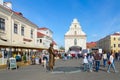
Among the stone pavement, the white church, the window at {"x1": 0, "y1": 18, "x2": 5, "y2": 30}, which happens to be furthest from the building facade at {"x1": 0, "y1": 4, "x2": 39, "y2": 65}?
the white church

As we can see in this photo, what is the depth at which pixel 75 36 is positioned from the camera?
110 metres

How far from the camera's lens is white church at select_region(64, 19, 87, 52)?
360 feet

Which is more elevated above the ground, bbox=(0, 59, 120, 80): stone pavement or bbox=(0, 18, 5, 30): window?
bbox=(0, 18, 5, 30): window

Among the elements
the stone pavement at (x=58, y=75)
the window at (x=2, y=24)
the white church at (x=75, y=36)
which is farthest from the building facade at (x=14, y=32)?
the white church at (x=75, y=36)

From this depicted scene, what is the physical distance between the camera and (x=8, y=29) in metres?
37.3

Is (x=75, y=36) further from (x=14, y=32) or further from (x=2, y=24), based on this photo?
(x=2, y=24)

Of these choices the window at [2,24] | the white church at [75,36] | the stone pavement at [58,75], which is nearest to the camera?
the stone pavement at [58,75]

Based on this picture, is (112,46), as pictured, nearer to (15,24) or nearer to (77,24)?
(77,24)

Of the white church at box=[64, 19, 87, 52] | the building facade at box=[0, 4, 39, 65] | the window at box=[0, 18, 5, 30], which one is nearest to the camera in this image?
the building facade at box=[0, 4, 39, 65]

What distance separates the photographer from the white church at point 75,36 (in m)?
110

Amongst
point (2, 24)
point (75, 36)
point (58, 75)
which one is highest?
point (75, 36)

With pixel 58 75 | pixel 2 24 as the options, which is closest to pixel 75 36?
pixel 2 24

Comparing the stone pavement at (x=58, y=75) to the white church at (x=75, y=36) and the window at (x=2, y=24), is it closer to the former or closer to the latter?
the window at (x=2, y=24)

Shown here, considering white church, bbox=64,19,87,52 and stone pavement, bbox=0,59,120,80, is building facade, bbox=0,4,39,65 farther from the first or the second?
white church, bbox=64,19,87,52
